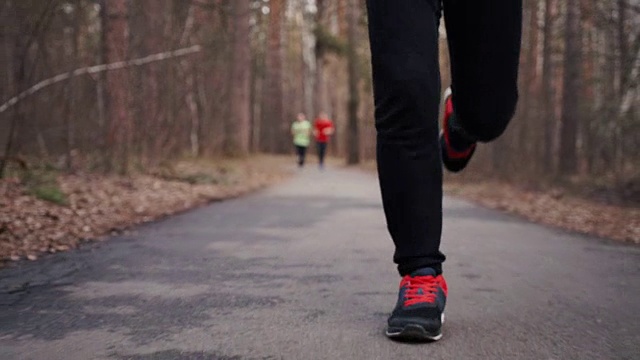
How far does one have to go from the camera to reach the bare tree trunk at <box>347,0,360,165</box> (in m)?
23.9

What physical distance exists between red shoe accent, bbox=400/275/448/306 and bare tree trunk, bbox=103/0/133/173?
7.45 metres

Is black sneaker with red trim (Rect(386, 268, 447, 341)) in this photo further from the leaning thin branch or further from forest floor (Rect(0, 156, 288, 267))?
the leaning thin branch

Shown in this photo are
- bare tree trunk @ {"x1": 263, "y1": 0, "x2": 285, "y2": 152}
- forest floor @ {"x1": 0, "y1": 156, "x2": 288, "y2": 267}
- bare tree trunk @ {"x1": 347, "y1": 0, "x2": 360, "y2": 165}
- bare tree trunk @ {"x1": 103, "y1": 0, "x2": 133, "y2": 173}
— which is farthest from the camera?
bare tree trunk @ {"x1": 263, "y1": 0, "x2": 285, "y2": 152}

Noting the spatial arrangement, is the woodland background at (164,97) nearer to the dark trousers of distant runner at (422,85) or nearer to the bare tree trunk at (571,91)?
the bare tree trunk at (571,91)

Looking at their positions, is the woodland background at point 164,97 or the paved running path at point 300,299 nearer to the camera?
the paved running path at point 300,299

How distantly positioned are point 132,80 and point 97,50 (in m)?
0.60

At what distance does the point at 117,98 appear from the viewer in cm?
934

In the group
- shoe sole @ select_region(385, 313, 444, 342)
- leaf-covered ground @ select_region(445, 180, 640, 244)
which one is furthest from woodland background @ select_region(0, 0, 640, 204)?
shoe sole @ select_region(385, 313, 444, 342)

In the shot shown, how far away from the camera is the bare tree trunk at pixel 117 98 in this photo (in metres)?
9.02

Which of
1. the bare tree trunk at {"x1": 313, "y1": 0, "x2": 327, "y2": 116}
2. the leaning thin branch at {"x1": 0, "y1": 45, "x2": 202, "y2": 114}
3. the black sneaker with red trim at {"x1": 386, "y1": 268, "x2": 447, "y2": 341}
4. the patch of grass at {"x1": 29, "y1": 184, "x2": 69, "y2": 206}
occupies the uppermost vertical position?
the bare tree trunk at {"x1": 313, "y1": 0, "x2": 327, "y2": 116}

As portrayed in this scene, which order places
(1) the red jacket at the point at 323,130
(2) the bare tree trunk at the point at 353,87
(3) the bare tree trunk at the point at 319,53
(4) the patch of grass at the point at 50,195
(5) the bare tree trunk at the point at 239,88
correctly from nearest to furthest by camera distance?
(4) the patch of grass at the point at 50,195, (5) the bare tree trunk at the point at 239,88, (1) the red jacket at the point at 323,130, (2) the bare tree trunk at the point at 353,87, (3) the bare tree trunk at the point at 319,53

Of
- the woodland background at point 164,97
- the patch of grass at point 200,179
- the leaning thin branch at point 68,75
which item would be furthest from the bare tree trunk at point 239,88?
the leaning thin branch at point 68,75

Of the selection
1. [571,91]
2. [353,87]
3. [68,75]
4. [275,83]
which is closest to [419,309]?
[68,75]

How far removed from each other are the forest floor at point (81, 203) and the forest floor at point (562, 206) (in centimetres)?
351
